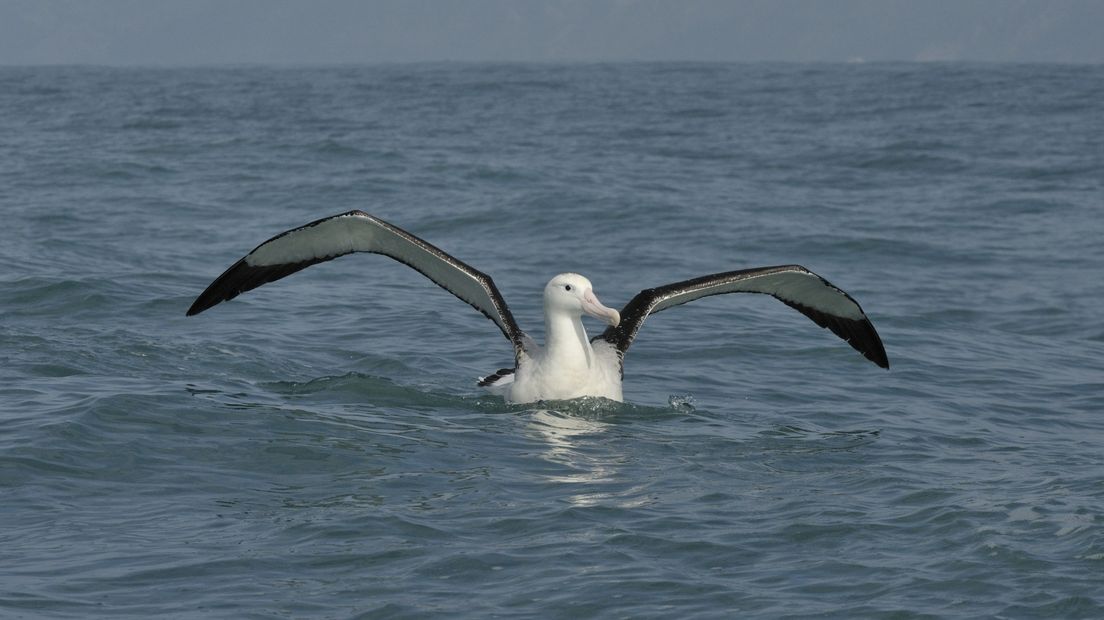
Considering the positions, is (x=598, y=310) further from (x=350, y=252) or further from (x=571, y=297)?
(x=350, y=252)

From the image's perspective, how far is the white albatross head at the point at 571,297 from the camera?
11742mm

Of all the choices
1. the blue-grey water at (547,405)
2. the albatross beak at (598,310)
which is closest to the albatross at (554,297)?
the albatross beak at (598,310)

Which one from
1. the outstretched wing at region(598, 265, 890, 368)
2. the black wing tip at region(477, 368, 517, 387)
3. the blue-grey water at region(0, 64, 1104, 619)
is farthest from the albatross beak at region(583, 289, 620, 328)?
the black wing tip at region(477, 368, 517, 387)

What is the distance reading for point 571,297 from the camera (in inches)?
467

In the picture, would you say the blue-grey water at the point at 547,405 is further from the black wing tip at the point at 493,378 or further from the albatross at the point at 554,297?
the albatross at the point at 554,297

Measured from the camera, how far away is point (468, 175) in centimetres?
2692

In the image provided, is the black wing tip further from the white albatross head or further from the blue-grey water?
the white albatross head

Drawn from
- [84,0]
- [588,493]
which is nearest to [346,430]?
[588,493]

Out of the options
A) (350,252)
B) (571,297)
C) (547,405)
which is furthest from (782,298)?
(350,252)

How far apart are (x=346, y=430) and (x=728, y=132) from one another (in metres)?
25.1

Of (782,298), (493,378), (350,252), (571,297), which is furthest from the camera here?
(782,298)

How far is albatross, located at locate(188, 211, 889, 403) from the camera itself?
1192cm

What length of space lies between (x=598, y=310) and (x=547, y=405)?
90 centimetres

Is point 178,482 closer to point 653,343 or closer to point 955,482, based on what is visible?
point 955,482
